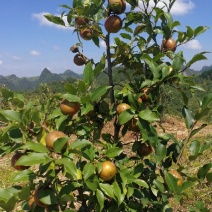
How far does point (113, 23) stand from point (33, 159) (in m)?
0.94

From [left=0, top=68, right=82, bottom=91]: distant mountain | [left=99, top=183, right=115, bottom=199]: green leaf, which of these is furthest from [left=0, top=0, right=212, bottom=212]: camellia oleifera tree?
[left=0, top=68, right=82, bottom=91]: distant mountain

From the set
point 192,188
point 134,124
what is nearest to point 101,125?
point 134,124

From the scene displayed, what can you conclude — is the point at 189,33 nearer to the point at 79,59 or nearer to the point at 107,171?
the point at 79,59

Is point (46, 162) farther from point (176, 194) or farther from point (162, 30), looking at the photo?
point (162, 30)

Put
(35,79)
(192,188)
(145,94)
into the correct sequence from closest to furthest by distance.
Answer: (145,94), (192,188), (35,79)

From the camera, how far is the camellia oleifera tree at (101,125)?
5.30 ft

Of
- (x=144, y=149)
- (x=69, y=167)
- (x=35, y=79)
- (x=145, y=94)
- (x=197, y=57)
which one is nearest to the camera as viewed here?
(x=69, y=167)

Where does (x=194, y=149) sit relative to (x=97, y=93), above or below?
below

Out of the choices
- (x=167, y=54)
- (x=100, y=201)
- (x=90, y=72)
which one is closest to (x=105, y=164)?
(x=100, y=201)

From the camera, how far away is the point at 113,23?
196cm

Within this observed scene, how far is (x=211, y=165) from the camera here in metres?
1.85

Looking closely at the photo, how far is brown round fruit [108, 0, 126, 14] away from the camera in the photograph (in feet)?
6.28

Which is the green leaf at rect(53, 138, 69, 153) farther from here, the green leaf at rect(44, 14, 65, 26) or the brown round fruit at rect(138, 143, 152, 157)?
the green leaf at rect(44, 14, 65, 26)

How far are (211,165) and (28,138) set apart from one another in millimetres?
997
